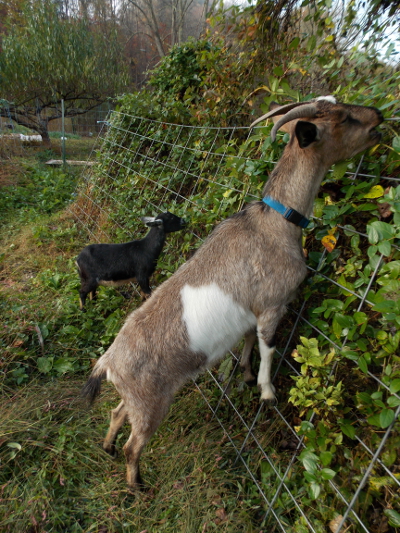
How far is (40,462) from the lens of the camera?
213cm

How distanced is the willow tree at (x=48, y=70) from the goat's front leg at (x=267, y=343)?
12.1 meters

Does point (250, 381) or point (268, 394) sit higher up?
point (268, 394)

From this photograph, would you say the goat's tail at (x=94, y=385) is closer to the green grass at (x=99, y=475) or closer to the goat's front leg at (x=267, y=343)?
the green grass at (x=99, y=475)

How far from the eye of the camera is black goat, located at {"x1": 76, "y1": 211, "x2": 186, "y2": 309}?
3.57 meters

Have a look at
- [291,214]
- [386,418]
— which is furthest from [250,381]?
[291,214]

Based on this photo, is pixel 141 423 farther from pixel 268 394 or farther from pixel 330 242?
pixel 330 242

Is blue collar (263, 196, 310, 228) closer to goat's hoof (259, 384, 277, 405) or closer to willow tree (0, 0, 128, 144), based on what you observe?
goat's hoof (259, 384, 277, 405)

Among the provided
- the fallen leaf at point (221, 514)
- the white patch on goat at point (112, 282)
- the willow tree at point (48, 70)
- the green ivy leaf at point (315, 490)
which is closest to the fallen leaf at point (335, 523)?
the green ivy leaf at point (315, 490)

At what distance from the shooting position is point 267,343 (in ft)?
6.62

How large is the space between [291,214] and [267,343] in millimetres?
810

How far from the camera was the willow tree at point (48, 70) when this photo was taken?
40.1 feet

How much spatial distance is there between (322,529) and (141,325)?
1.41m

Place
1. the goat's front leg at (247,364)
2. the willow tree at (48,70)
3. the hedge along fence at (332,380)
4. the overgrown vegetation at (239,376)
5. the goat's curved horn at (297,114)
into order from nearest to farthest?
the hedge along fence at (332,380), the overgrown vegetation at (239,376), the goat's curved horn at (297,114), the goat's front leg at (247,364), the willow tree at (48,70)

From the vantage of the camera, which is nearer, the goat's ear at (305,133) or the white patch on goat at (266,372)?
the goat's ear at (305,133)
